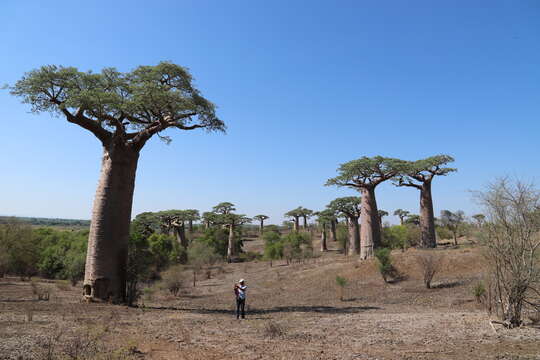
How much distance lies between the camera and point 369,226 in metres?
17.6

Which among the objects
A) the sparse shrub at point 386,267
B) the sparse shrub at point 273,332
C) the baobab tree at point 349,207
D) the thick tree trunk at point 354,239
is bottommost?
the sparse shrub at point 273,332

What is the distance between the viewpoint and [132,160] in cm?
947

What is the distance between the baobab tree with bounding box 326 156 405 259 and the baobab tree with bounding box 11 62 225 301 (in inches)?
408

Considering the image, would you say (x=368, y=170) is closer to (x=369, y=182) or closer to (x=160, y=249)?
(x=369, y=182)

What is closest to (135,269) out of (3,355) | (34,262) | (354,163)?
(3,355)

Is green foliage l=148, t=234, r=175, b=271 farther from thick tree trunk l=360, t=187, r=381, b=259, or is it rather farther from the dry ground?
the dry ground

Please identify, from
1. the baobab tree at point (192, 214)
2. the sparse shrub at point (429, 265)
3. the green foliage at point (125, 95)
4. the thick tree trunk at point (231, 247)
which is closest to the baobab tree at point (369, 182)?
the sparse shrub at point (429, 265)

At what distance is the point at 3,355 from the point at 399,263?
46.2ft

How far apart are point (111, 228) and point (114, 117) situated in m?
3.13

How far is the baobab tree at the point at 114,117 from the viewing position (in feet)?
27.7

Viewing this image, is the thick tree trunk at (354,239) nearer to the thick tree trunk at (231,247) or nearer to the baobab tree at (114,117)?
the thick tree trunk at (231,247)

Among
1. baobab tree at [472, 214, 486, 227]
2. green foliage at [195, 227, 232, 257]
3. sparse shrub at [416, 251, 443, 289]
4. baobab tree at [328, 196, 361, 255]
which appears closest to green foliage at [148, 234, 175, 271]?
green foliage at [195, 227, 232, 257]

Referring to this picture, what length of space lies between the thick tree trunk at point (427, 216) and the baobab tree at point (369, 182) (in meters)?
2.77

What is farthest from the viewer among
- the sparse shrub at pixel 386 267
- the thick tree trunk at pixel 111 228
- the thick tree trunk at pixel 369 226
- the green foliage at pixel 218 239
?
the green foliage at pixel 218 239
